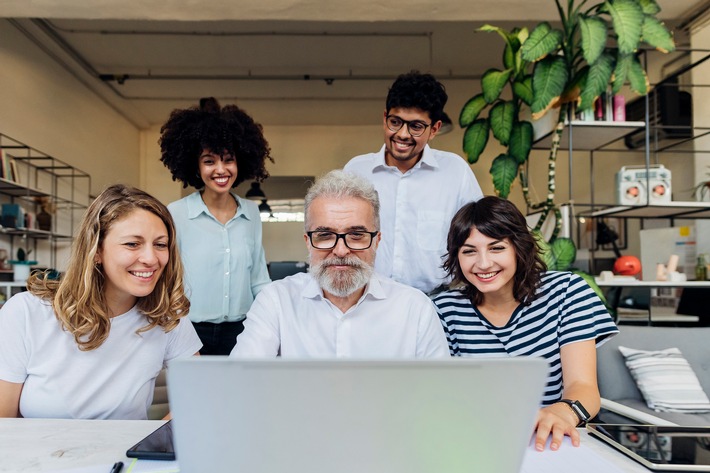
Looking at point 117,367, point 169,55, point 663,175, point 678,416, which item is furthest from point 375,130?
point 117,367

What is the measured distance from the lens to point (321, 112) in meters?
8.38

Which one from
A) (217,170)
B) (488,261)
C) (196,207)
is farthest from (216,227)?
(488,261)

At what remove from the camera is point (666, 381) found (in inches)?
86.8

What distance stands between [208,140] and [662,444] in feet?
6.37

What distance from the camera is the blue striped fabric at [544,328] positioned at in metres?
1.52

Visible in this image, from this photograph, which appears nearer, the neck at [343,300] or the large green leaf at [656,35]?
the neck at [343,300]

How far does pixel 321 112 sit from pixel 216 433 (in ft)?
26.7

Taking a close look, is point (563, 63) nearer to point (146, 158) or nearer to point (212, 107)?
point (212, 107)

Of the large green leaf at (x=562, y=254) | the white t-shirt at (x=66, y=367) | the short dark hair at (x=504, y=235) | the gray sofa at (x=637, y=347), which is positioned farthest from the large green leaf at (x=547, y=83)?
the white t-shirt at (x=66, y=367)

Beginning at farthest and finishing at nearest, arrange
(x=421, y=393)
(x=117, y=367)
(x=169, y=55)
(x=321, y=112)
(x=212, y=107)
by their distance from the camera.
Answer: (x=321, y=112) < (x=169, y=55) < (x=212, y=107) < (x=117, y=367) < (x=421, y=393)

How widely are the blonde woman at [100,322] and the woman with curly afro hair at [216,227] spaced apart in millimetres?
665

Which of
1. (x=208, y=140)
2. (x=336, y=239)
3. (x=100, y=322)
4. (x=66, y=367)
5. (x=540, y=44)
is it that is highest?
(x=540, y=44)

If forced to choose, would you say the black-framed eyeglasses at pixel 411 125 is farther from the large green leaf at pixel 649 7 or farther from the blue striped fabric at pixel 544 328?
the large green leaf at pixel 649 7

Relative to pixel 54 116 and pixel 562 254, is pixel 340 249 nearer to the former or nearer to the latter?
pixel 562 254
